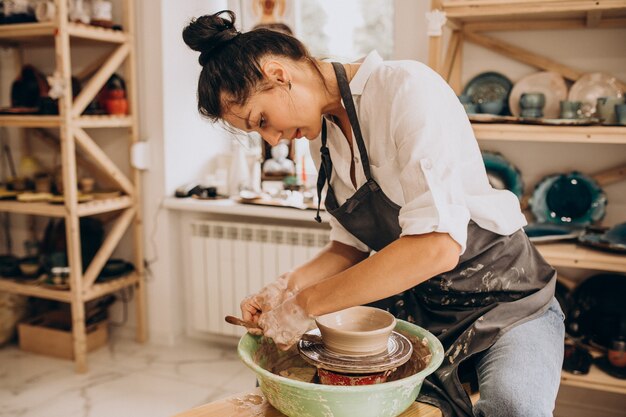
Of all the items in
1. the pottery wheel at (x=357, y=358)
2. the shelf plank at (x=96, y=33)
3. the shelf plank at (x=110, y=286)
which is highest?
the shelf plank at (x=96, y=33)

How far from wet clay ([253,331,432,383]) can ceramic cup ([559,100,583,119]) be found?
1.23 meters

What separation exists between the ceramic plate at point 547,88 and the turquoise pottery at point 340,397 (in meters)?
1.54

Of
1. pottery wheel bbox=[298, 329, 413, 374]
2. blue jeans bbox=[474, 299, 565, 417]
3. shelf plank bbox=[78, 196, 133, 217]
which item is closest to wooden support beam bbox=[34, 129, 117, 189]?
shelf plank bbox=[78, 196, 133, 217]

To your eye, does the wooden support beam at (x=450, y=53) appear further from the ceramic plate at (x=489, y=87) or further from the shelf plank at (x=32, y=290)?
the shelf plank at (x=32, y=290)

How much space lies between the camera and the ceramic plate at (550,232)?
2209 mm

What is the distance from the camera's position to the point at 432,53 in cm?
220

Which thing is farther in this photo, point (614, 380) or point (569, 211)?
point (569, 211)

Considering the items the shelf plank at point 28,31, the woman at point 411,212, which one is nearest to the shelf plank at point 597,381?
the woman at point 411,212

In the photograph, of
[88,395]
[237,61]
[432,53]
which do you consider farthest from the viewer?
[88,395]

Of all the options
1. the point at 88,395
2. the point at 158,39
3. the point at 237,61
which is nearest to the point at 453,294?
the point at 237,61

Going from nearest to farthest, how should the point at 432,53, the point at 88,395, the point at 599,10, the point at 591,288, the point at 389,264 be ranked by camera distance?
the point at 389,264 < the point at 599,10 < the point at 432,53 < the point at 591,288 < the point at 88,395

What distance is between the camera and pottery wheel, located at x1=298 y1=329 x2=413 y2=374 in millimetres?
1116

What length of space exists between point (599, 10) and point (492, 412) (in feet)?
4.88

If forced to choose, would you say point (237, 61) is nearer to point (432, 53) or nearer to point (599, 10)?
point (432, 53)
